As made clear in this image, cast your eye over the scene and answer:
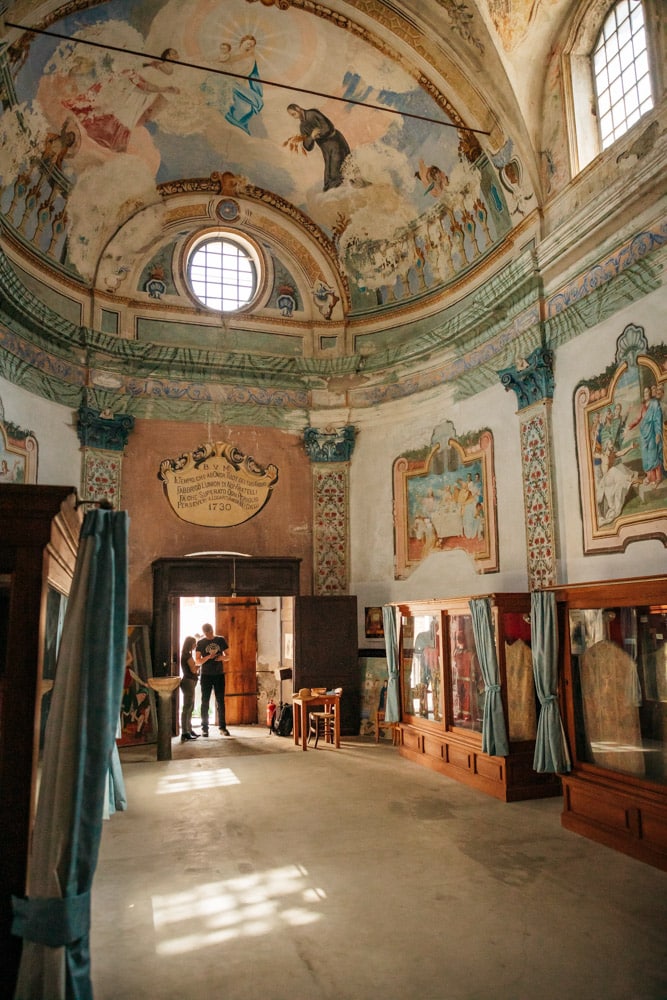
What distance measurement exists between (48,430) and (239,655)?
634 cm

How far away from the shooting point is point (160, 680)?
11258 mm

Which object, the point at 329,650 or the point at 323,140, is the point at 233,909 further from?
the point at 323,140

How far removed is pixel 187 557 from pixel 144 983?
957 cm

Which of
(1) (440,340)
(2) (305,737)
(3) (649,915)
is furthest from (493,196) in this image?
(3) (649,915)

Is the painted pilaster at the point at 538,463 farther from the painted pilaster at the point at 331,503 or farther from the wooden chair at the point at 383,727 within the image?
the painted pilaster at the point at 331,503

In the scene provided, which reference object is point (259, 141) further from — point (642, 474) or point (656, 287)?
point (642, 474)

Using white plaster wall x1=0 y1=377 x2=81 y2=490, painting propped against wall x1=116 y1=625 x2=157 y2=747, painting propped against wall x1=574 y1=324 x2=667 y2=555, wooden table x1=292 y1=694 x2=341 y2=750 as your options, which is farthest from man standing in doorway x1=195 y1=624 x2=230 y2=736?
painting propped against wall x1=574 y1=324 x2=667 y2=555

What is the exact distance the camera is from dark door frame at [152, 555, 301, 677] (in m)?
13.5

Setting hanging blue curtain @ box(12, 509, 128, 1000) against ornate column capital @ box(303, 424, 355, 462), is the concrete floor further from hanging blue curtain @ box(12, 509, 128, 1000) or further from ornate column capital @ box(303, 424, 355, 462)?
ornate column capital @ box(303, 424, 355, 462)

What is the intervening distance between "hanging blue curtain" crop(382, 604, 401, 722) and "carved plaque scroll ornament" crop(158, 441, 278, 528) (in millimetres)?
3697

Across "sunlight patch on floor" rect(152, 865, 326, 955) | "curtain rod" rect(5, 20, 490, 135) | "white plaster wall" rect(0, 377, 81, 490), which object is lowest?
"sunlight patch on floor" rect(152, 865, 326, 955)

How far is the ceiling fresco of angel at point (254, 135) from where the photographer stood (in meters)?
11.6

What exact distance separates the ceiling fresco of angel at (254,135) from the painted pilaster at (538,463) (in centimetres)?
285

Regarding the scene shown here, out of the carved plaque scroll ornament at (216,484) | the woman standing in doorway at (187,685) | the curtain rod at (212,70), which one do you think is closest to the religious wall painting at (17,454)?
the carved plaque scroll ornament at (216,484)
